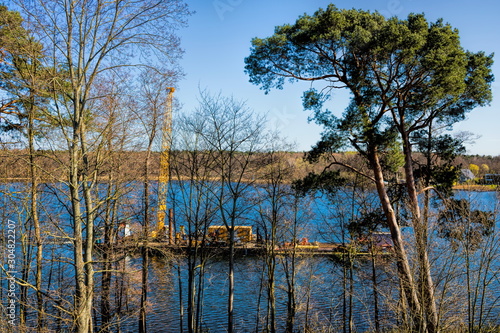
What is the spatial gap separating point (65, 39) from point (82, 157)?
239cm

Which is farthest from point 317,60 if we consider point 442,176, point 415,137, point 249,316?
point 249,316

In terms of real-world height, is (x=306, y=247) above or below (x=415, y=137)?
below

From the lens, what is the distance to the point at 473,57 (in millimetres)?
13805

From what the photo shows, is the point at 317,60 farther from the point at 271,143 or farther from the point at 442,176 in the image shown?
the point at 271,143

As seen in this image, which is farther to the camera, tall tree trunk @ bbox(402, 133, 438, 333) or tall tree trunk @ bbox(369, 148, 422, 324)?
tall tree trunk @ bbox(369, 148, 422, 324)

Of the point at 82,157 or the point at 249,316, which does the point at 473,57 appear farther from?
the point at 249,316

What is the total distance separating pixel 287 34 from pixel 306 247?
78.3 ft

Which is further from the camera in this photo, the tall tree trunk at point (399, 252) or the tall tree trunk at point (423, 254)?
the tall tree trunk at point (399, 252)

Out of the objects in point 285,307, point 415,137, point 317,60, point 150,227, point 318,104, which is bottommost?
point 285,307

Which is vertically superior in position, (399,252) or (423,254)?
(423,254)

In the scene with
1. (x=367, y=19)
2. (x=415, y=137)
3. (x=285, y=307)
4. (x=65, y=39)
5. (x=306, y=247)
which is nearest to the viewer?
(x=65, y=39)

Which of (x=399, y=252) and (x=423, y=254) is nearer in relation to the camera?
(x=423, y=254)

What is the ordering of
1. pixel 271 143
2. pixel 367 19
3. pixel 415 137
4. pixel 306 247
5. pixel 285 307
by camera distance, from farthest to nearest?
pixel 306 247
pixel 285 307
pixel 271 143
pixel 415 137
pixel 367 19

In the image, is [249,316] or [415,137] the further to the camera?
[249,316]
